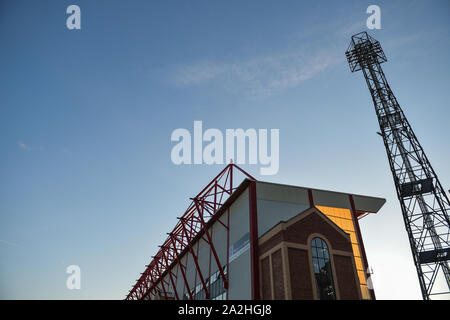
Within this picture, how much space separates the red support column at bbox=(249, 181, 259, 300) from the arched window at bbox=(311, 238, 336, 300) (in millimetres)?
4874

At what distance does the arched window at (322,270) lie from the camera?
25688mm

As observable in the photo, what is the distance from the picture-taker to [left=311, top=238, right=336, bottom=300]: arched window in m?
25.7

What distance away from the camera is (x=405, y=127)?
150 ft

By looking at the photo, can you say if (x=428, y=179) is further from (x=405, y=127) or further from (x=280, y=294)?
(x=280, y=294)

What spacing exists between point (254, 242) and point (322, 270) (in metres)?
6.14

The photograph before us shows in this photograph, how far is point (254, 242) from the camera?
29094 millimetres

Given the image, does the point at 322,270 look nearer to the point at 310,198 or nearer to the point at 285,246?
the point at 285,246

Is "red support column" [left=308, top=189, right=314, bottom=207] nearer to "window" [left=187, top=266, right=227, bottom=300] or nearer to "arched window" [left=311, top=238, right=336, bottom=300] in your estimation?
"arched window" [left=311, top=238, right=336, bottom=300]

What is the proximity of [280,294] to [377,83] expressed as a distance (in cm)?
3793

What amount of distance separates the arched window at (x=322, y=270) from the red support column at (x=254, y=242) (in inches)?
192

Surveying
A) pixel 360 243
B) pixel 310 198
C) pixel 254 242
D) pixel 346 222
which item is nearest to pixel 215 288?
pixel 254 242

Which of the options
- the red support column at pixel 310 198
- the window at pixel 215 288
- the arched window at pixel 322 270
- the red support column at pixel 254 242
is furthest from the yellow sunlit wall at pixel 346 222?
the window at pixel 215 288

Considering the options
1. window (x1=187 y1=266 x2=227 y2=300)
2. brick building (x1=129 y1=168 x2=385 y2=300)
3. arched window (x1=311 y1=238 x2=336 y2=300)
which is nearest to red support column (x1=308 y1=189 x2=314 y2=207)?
brick building (x1=129 y1=168 x2=385 y2=300)
